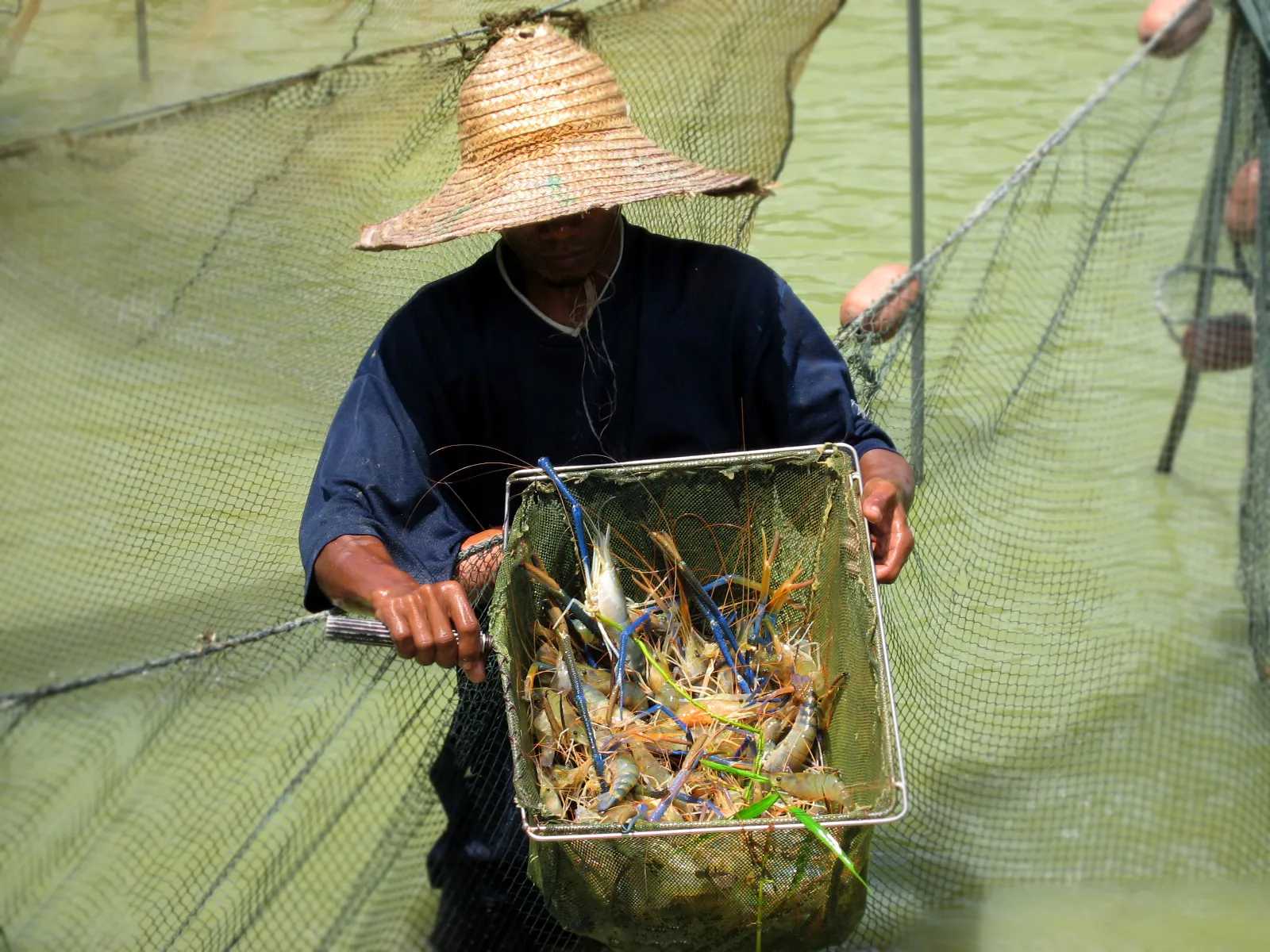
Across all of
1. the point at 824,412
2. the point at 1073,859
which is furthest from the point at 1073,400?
the point at 824,412

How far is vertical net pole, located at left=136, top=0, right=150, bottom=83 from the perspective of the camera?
6965 millimetres

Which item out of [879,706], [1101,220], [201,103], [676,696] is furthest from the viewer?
[1101,220]

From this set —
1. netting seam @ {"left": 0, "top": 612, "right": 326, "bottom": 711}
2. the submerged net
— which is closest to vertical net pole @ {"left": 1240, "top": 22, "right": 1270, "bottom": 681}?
the submerged net

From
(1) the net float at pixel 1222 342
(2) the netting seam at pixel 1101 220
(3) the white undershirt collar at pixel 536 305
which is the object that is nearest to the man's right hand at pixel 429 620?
(3) the white undershirt collar at pixel 536 305

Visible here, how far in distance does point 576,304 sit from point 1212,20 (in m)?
2.22

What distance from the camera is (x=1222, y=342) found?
398 centimetres

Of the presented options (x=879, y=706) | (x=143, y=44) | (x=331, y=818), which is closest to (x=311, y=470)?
(x=331, y=818)

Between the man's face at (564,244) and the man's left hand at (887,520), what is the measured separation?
576 millimetres

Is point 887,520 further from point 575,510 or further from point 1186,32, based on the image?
point 1186,32

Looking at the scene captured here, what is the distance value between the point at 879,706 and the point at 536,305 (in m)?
0.92

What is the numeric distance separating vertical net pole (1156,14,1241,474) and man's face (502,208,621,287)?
77.8 inches

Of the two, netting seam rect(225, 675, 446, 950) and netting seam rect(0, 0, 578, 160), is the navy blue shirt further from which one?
netting seam rect(0, 0, 578, 160)

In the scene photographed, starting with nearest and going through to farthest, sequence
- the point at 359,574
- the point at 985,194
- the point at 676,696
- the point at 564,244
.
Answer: the point at 359,574, the point at 676,696, the point at 564,244, the point at 985,194

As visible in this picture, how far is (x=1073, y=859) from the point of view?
3.30m
